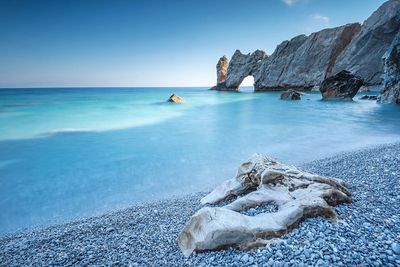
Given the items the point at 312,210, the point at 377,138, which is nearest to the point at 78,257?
the point at 312,210

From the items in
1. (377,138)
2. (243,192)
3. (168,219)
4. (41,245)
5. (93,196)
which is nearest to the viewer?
(41,245)

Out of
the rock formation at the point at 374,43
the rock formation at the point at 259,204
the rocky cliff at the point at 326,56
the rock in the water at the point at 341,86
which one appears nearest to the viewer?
the rock formation at the point at 259,204

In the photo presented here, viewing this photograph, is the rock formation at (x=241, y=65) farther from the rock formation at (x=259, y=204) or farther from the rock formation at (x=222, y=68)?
the rock formation at (x=259, y=204)

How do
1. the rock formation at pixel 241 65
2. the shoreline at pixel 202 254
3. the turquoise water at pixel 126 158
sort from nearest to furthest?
the shoreline at pixel 202 254
the turquoise water at pixel 126 158
the rock formation at pixel 241 65

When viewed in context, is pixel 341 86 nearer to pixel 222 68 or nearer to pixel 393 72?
pixel 393 72

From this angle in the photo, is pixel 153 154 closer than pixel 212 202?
No

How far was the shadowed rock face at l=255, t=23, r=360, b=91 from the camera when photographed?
4866cm

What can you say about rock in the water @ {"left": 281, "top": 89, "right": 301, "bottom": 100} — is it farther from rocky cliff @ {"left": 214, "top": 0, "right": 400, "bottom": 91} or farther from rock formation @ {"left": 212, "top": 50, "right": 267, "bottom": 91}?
rock formation @ {"left": 212, "top": 50, "right": 267, "bottom": 91}

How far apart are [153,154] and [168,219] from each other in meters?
5.13

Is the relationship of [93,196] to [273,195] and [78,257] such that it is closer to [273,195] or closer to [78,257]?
[78,257]

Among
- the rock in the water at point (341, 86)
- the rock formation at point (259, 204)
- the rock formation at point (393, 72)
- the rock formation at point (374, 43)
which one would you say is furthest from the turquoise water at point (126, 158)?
the rock formation at point (374, 43)

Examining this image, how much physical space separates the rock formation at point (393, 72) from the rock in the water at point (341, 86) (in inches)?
190

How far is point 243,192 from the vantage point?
389cm

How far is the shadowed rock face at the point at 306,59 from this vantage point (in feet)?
160
